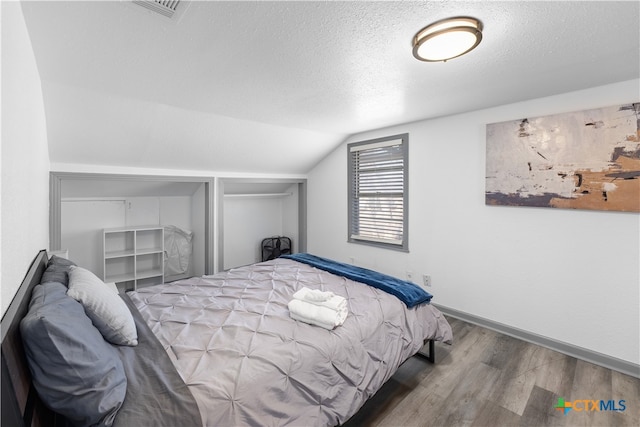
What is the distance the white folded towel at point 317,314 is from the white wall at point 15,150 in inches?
52.0

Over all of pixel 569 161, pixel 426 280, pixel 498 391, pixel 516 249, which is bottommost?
pixel 498 391

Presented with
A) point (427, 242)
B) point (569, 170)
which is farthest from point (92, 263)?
point (569, 170)

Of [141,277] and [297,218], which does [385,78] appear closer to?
[297,218]

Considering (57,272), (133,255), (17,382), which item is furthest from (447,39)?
(133,255)

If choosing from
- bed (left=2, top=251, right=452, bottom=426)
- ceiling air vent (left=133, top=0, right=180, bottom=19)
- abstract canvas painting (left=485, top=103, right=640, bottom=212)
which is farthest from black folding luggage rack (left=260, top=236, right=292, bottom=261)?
ceiling air vent (left=133, top=0, right=180, bottom=19)

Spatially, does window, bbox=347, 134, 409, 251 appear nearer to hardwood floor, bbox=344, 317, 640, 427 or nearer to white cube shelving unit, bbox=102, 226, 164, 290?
hardwood floor, bbox=344, 317, 640, 427

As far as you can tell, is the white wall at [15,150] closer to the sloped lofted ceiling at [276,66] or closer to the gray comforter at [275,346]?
the sloped lofted ceiling at [276,66]

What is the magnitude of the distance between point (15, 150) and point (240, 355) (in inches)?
53.2

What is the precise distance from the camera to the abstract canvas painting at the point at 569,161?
2211 mm

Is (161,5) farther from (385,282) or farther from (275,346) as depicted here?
(385,282)

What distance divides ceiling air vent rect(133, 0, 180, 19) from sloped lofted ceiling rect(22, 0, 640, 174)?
0.05m

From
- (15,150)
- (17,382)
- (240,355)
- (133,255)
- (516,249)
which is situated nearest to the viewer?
(17,382)

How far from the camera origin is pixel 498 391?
2051 millimetres

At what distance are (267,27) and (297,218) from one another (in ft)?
12.6
